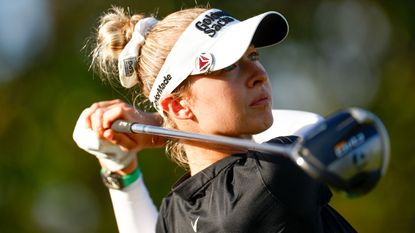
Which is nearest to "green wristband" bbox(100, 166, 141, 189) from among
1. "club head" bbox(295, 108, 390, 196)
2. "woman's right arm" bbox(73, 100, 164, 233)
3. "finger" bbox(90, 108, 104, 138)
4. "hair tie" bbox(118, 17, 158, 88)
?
"woman's right arm" bbox(73, 100, 164, 233)

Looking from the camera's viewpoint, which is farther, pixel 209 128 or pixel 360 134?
pixel 209 128

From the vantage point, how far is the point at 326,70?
9625mm

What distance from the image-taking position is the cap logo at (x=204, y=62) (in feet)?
10.7

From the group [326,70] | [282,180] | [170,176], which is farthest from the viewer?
[326,70]

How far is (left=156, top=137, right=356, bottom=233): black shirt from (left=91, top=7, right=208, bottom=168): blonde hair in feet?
1.25

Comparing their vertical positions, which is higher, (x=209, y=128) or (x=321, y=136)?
(x=321, y=136)

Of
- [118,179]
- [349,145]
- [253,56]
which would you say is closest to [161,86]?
[253,56]

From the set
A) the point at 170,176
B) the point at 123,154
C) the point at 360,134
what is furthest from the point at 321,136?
the point at 170,176

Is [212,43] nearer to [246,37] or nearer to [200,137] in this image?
[246,37]

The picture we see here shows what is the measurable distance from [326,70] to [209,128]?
21.2 feet

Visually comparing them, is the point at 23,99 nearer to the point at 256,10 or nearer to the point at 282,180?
the point at 256,10

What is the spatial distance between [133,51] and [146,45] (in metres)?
0.06

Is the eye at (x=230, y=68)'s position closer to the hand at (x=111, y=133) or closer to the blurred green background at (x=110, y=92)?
the hand at (x=111, y=133)

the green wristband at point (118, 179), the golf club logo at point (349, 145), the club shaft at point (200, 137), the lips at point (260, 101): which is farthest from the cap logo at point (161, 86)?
the golf club logo at point (349, 145)
